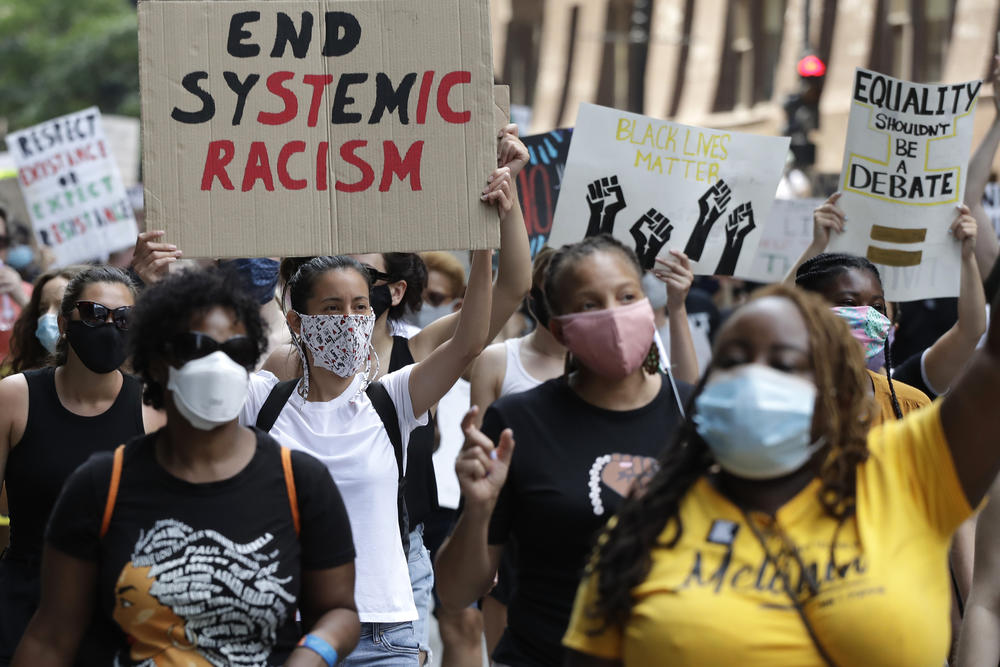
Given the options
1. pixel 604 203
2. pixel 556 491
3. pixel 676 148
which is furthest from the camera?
pixel 676 148

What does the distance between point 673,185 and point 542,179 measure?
34.5 inches

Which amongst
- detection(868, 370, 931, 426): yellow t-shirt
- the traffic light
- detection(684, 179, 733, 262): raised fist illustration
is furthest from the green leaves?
detection(868, 370, 931, 426): yellow t-shirt

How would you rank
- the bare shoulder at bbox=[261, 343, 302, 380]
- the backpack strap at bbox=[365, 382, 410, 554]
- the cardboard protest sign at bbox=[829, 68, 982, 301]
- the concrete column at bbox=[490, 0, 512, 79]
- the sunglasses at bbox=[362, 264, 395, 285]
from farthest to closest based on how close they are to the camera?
1. the concrete column at bbox=[490, 0, 512, 79]
2. the cardboard protest sign at bbox=[829, 68, 982, 301]
3. the sunglasses at bbox=[362, 264, 395, 285]
4. the bare shoulder at bbox=[261, 343, 302, 380]
5. the backpack strap at bbox=[365, 382, 410, 554]

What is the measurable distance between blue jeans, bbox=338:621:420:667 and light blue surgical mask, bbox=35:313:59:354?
6.02 ft

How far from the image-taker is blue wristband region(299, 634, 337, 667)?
307 cm

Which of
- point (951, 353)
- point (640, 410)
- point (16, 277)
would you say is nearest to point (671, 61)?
point (16, 277)

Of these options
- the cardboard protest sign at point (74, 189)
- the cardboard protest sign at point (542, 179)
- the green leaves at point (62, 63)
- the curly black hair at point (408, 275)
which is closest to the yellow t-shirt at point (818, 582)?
the curly black hair at point (408, 275)

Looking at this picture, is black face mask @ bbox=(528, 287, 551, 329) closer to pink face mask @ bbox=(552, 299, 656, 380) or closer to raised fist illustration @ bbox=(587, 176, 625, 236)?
raised fist illustration @ bbox=(587, 176, 625, 236)

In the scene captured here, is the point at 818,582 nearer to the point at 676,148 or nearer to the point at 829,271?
the point at 829,271

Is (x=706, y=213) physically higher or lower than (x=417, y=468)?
higher

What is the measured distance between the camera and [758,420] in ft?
8.62

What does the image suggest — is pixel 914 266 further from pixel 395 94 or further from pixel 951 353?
pixel 395 94

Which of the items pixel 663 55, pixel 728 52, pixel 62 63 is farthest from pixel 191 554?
pixel 62 63

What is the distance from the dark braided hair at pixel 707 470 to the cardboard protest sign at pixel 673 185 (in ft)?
9.89
